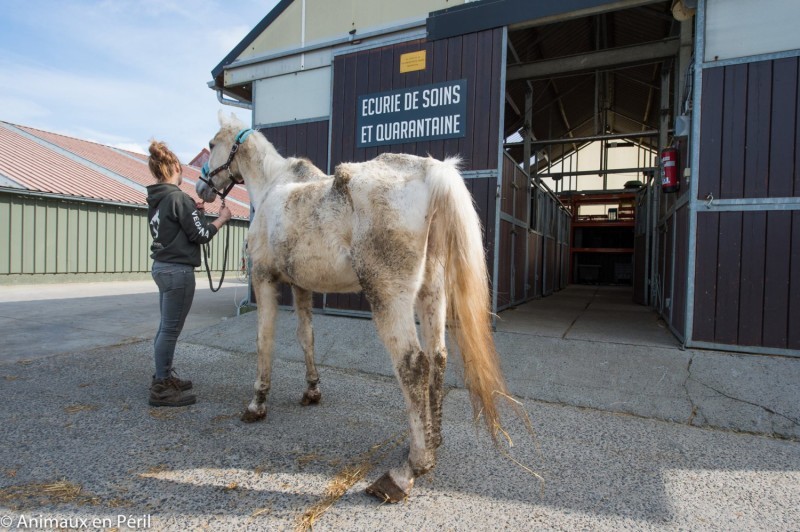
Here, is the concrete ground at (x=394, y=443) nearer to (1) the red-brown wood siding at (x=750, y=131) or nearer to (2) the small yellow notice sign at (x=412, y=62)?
(1) the red-brown wood siding at (x=750, y=131)

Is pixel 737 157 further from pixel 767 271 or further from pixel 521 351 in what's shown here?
pixel 521 351

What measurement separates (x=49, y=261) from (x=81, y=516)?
1392cm

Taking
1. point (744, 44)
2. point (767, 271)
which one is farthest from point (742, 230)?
point (744, 44)

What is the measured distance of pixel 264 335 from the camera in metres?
3.24

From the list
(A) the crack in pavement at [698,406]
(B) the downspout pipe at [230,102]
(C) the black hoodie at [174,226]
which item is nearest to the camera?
(A) the crack in pavement at [698,406]

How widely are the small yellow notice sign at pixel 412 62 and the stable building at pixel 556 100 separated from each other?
2 cm

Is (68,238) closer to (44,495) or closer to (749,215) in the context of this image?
(44,495)

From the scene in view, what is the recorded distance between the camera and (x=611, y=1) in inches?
188

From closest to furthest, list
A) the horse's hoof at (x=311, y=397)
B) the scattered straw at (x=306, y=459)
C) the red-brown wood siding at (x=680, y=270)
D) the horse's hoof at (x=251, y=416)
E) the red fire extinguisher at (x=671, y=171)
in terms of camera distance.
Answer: the scattered straw at (x=306, y=459)
the horse's hoof at (x=251, y=416)
the horse's hoof at (x=311, y=397)
the red-brown wood siding at (x=680, y=270)
the red fire extinguisher at (x=671, y=171)

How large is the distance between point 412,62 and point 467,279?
4.40 metres

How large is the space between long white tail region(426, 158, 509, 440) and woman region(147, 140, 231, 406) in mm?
1971

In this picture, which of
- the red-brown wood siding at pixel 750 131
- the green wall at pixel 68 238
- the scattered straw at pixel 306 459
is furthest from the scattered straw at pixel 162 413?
the green wall at pixel 68 238

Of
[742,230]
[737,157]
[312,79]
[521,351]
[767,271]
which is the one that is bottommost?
[521,351]

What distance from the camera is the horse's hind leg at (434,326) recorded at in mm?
2531
